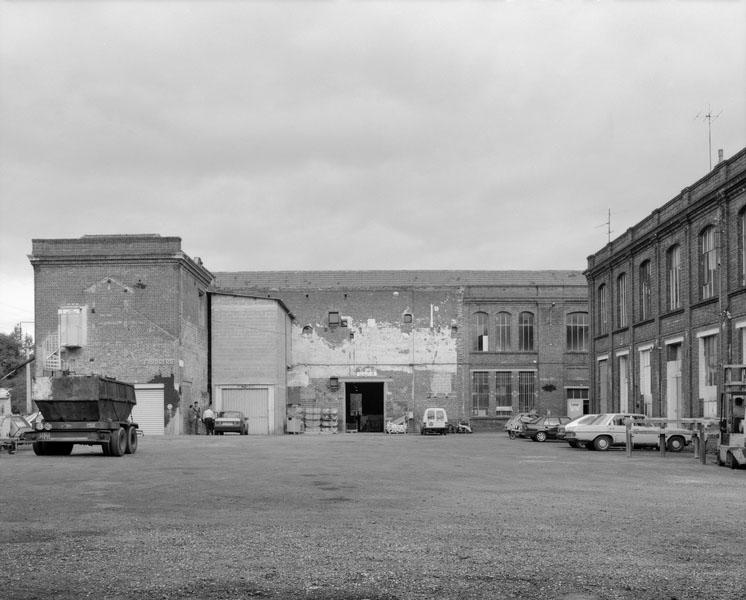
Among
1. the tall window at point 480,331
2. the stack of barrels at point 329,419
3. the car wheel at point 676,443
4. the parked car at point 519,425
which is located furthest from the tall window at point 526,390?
the car wheel at point 676,443

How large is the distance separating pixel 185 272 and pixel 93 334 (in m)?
5.33

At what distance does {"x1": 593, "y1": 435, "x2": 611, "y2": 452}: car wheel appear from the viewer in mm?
29688

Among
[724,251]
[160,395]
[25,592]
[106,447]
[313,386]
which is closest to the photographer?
[25,592]

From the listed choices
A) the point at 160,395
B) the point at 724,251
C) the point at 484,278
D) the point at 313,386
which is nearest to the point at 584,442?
the point at 724,251

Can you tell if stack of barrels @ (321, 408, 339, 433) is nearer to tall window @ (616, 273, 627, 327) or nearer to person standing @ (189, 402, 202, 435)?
person standing @ (189, 402, 202, 435)

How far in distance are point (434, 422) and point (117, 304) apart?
1884 cm

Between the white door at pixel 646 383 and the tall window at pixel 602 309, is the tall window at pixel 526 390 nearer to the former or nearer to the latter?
the tall window at pixel 602 309

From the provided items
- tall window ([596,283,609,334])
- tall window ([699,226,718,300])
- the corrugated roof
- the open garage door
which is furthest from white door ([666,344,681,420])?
the corrugated roof

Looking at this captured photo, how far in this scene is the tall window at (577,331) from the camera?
5781cm

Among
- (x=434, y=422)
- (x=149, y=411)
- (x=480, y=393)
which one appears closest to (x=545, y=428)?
(x=434, y=422)

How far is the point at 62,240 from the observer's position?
42094 millimetres

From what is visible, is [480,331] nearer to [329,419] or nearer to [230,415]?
[329,419]

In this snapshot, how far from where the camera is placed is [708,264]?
3111 cm

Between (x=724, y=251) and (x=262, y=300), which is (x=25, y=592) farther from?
(x=262, y=300)
